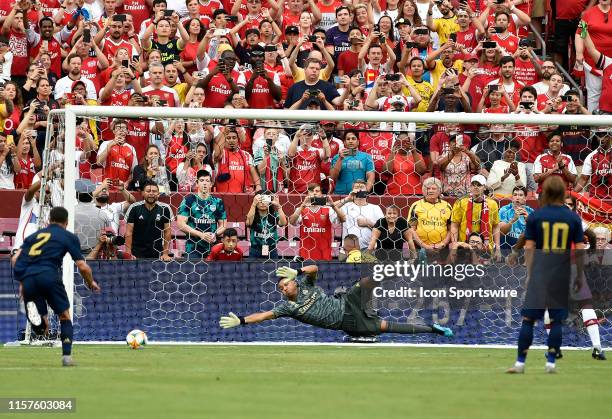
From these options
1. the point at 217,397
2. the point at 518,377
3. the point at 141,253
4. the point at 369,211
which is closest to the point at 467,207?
the point at 369,211

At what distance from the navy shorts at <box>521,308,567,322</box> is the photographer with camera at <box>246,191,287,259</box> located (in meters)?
5.60

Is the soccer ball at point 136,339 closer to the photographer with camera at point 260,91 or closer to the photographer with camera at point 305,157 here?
the photographer with camera at point 305,157

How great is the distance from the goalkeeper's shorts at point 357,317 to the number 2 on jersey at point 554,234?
469cm

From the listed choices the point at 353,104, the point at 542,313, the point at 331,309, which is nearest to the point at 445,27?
the point at 353,104

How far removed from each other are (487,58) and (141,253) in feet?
26.1

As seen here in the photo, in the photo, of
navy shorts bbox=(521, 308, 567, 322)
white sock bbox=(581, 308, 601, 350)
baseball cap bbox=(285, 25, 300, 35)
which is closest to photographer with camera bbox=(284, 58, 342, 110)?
baseball cap bbox=(285, 25, 300, 35)

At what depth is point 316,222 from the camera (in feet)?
58.2

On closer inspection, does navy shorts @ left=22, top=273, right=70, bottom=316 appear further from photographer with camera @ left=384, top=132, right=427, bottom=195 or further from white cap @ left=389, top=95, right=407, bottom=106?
white cap @ left=389, top=95, right=407, bottom=106

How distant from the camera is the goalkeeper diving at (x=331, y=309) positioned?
16.9 meters

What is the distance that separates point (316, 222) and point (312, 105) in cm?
327

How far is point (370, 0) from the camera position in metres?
24.6

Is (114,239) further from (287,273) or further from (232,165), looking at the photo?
(287,273)

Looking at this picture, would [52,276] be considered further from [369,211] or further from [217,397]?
[369,211]

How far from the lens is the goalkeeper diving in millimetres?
16875
